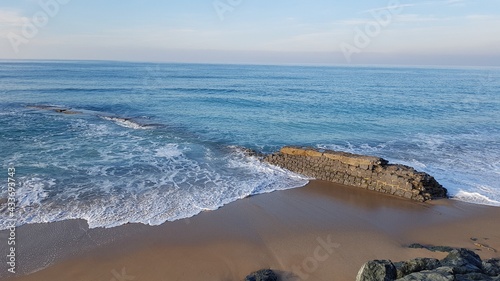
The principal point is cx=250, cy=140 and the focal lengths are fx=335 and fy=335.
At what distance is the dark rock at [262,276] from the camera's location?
7188 mm

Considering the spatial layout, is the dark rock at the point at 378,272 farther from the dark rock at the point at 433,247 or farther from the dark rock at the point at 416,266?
the dark rock at the point at 433,247

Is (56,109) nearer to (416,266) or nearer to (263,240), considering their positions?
(263,240)

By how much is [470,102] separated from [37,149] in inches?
1650

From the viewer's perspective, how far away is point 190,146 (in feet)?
60.0

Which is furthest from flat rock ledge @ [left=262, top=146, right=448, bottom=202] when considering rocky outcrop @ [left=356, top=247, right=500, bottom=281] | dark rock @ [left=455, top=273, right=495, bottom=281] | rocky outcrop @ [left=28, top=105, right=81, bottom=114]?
rocky outcrop @ [left=28, top=105, right=81, bottom=114]

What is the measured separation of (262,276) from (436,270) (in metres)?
3.39

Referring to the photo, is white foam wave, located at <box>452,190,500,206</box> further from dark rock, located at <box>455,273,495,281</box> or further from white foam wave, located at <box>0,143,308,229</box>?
dark rock, located at <box>455,273,495,281</box>

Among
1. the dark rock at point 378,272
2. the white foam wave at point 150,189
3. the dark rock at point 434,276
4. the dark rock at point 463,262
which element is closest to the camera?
the dark rock at point 434,276

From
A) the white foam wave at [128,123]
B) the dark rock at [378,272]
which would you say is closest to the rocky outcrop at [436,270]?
the dark rock at [378,272]

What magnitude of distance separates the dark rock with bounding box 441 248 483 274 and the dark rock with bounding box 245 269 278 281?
354 cm

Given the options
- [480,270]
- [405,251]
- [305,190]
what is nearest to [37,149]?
[305,190]

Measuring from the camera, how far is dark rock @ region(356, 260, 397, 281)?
20.2 ft

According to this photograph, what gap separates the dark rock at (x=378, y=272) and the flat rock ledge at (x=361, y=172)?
655cm

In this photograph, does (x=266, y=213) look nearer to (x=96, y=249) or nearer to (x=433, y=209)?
(x=96, y=249)
